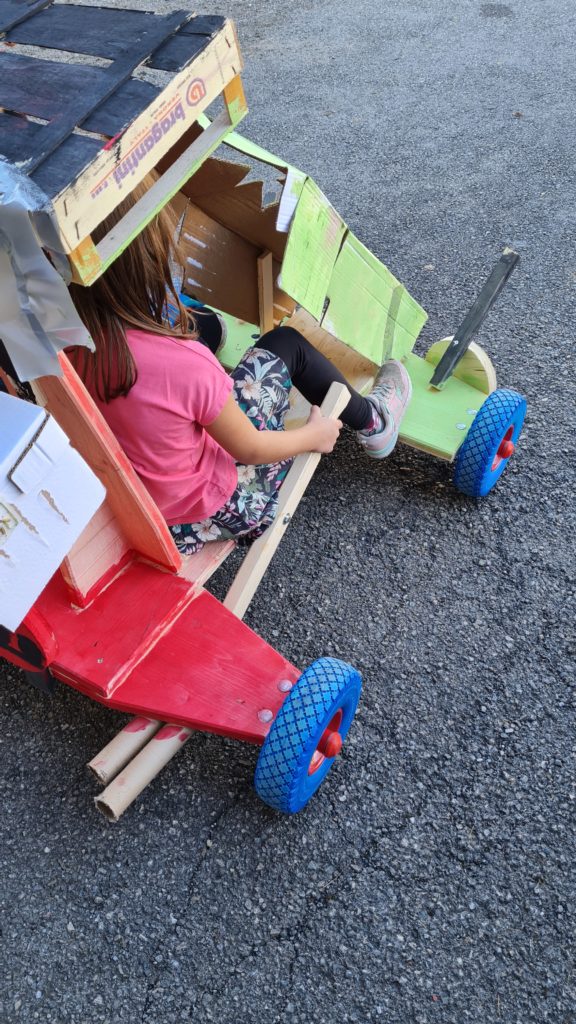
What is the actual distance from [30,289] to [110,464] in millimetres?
385

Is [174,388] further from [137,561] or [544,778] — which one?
[544,778]

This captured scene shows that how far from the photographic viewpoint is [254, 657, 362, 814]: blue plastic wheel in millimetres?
1261

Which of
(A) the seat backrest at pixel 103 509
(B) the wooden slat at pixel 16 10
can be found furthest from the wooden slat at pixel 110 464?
→ (B) the wooden slat at pixel 16 10

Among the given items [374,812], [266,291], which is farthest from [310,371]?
[374,812]

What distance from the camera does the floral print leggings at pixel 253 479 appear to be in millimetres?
1529

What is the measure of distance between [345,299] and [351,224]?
1288 millimetres

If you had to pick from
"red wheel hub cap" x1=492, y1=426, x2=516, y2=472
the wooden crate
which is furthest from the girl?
"red wheel hub cap" x1=492, y1=426, x2=516, y2=472

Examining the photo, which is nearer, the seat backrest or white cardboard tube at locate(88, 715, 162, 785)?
the seat backrest

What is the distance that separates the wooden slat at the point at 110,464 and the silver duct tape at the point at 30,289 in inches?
4.1

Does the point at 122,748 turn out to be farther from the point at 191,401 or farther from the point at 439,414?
the point at 439,414

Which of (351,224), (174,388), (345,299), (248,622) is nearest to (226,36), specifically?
(174,388)

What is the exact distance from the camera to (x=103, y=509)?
137cm

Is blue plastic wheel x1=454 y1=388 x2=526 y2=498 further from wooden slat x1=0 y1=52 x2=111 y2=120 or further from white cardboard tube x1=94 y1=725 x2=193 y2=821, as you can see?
wooden slat x1=0 y1=52 x2=111 y2=120

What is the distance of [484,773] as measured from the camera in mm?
1466
